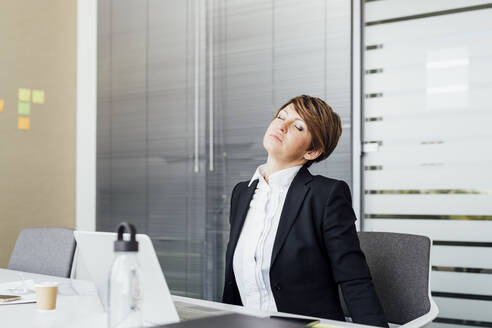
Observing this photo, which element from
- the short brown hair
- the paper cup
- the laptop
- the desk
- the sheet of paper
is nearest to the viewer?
the laptop

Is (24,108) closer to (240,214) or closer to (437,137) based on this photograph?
(240,214)

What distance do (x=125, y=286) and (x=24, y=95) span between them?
3.23 m

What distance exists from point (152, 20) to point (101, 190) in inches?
51.0

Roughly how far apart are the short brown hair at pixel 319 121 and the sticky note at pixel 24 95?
2653mm

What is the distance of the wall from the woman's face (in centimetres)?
256

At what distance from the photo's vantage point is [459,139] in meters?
2.93

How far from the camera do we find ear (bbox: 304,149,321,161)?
6.54 ft

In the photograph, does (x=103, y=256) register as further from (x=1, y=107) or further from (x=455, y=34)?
(x=1, y=107)

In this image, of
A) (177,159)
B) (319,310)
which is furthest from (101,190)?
(319,310)

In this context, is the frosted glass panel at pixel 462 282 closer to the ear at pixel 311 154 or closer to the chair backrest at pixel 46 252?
the ear at pixel 311 154

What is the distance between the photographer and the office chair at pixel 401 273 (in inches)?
69.3

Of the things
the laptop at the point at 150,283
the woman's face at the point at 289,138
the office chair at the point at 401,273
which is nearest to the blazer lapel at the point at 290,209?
the woman's face at the point at 289,138

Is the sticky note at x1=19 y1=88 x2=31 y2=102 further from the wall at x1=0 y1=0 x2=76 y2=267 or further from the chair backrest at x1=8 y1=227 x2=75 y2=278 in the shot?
the chair backrest at x1=8 y1=227 x2=75 y2=278

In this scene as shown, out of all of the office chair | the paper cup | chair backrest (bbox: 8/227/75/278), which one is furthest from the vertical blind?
the paper cup
